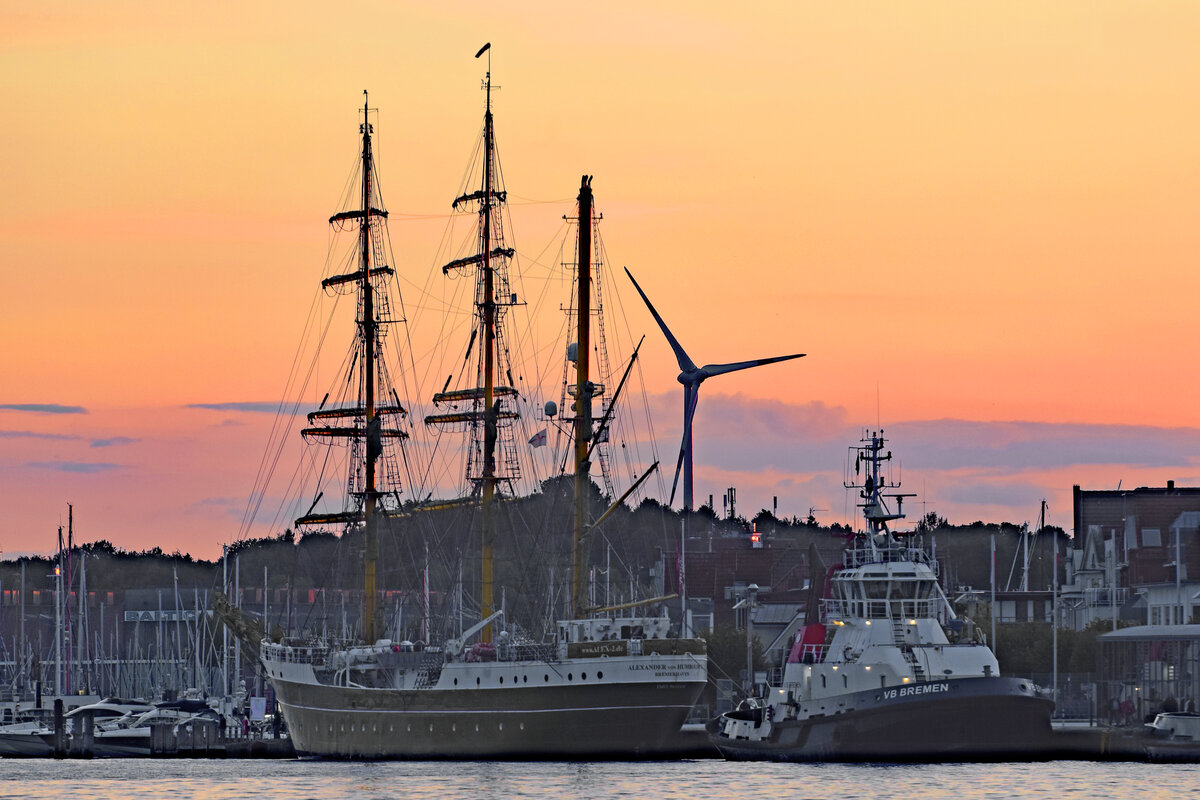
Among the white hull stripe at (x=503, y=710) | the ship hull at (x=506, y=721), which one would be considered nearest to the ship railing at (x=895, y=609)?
the ship hull at (x=506, y=721)

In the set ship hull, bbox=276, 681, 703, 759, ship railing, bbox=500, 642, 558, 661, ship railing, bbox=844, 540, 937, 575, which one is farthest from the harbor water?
ship railing, bbox=844, 540, 937, 575

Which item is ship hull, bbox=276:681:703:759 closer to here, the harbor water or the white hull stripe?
the white hull stripe

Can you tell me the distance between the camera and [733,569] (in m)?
168

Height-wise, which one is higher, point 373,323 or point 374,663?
point 373,323

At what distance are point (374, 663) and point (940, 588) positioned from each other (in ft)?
105

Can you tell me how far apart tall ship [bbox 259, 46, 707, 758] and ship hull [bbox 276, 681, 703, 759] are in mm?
73

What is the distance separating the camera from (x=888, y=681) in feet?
307

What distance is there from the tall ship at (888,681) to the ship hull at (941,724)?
0.04m

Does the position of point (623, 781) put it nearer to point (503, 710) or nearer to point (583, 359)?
point (503, 710)

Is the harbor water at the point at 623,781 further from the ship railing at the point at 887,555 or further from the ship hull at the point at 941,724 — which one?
the ship railing at the point at 887,555

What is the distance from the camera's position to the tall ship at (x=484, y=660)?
327 feet

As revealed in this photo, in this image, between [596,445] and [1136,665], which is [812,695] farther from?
[1136,665]

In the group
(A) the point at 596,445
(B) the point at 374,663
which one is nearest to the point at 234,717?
(B) the point at 374,663

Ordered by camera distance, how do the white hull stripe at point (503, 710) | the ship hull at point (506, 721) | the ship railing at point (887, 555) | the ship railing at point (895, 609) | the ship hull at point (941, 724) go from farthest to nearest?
1. the ship hull at point (506, 721)
2. the white hull stripe at point (503, 710)
3. the ship railing at point (887, 555)
4. the ship railing at point (895, 609)
5. the ship hull at point (941, 724)
